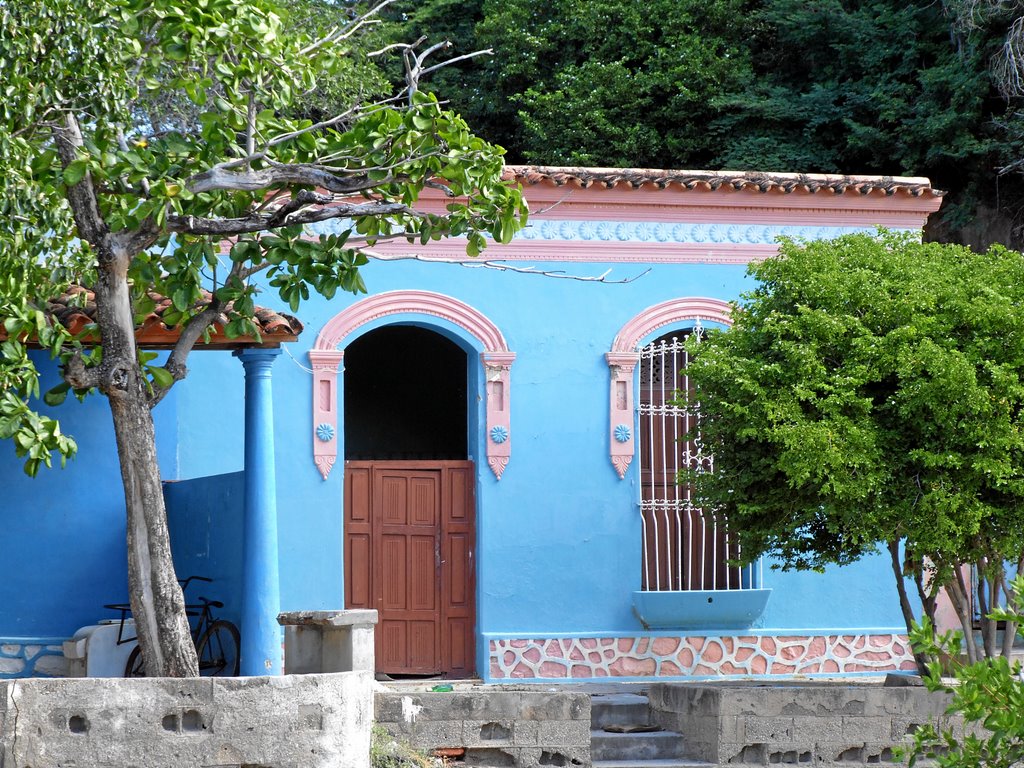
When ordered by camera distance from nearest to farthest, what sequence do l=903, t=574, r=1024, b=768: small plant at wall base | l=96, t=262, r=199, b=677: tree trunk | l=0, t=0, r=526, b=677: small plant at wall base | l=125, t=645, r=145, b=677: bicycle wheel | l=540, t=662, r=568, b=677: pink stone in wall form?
l=903, t=574, r=1024, b=768: small plant at wall base → l=0, t=0, r=526, b=677: small plant at wall base → l=96, t=262, r=199, b=677: tree trunk → l=125, t=645, r=145, b=677: bicycle wheel → l=540, t=662, r=568, b=677: pink stone in wall

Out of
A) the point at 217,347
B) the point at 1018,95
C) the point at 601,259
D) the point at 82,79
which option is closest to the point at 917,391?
the point at 601,259

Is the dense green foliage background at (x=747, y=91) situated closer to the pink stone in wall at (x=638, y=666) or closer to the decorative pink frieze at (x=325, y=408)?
the decorative pink frieze at (x=325, y=408)

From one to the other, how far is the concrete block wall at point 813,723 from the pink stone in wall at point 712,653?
331 centimetres

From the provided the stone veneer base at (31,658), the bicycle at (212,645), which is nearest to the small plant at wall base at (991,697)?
the bicycle at (212,645)

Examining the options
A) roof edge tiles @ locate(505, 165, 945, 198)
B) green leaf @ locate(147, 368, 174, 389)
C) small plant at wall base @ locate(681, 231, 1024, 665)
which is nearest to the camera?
green leaf @ locate(147, 368, 174, 389)

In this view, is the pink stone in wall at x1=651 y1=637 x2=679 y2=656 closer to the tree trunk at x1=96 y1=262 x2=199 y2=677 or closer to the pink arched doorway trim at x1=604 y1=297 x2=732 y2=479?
the pink arched doorway trim at x1=604 y1=297 x2=732 y2=479

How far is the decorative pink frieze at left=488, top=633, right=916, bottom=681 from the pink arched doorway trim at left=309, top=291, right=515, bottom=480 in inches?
62.9

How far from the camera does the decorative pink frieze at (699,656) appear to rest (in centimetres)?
1170

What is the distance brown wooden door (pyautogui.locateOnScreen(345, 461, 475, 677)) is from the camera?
11.9m

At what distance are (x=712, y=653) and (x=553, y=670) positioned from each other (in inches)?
56.5

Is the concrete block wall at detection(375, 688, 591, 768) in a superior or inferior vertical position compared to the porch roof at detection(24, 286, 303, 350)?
inferior

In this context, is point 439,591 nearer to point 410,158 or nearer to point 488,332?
point 488,332

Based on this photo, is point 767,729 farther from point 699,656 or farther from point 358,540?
point 358,540

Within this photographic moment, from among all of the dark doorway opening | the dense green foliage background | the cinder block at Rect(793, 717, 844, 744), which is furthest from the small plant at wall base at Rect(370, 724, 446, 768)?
the dense green foliage background
